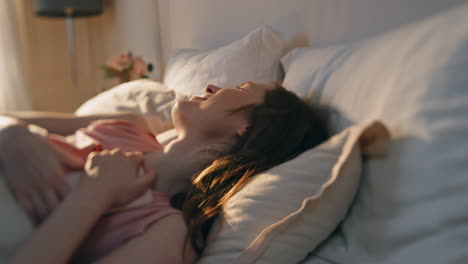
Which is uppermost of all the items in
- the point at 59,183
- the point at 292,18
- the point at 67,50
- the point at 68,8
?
the point at 68,8

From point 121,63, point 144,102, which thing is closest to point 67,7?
point 121,63

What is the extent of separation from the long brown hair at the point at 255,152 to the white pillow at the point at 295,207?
2.5 inches

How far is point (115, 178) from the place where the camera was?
2.33ft

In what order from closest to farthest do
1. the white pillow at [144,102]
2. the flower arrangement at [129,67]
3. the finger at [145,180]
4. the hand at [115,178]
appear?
1. the hand at [115,178]
2. the finger at [145,180]
3. the white pillow at [144,102]
4. the flower arrangement at [129,67]

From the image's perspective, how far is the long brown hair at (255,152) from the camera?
2.48 ft

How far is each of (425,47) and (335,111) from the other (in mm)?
237

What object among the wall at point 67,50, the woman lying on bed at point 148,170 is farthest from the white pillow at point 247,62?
the wall at point 67,50

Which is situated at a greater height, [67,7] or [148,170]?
[67,7]

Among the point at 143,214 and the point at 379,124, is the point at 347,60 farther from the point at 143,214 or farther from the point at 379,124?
the point at 143,214

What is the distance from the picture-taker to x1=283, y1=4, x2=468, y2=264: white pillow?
1.82 ft

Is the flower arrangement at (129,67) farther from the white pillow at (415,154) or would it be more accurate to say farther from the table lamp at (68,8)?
the white pillow at (415,154)

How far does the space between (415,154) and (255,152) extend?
1.12ft

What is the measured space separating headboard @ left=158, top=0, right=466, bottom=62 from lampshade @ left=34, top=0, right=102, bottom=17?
23.1 inches

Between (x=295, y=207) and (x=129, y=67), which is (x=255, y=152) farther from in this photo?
(x=129, y=67)
